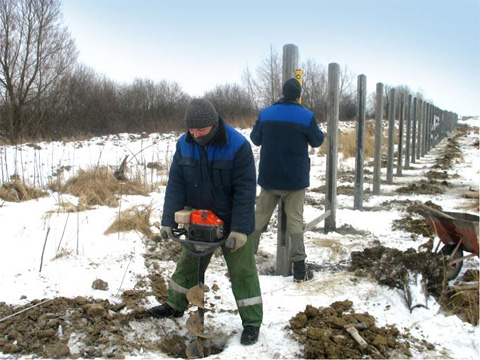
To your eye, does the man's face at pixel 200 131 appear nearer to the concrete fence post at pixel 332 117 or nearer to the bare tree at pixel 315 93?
the concrete fence post at pixel 332 117

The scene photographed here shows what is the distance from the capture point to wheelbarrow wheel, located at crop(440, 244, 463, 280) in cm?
398

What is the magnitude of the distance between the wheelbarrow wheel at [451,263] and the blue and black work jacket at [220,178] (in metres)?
2.14

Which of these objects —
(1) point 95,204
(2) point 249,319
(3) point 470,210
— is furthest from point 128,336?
(3) point 470,210

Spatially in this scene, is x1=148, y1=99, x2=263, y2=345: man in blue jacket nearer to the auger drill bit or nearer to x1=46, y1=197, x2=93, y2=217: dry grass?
the auger drill bit

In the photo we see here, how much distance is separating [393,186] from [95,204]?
6911mm

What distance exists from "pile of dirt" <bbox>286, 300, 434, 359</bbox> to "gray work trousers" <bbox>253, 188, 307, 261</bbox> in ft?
2.73

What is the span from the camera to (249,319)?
3137mm

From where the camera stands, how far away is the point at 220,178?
119 inches

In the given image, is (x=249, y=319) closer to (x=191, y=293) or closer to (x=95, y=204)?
(x=191, y=293)

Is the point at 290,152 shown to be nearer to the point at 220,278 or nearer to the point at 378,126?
the point at 220,278

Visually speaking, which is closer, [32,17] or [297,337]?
[297,337]

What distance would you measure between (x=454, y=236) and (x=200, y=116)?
2.88m

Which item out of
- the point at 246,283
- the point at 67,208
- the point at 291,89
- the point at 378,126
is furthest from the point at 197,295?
the point at 378,126

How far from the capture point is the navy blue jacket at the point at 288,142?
407 centimetres
